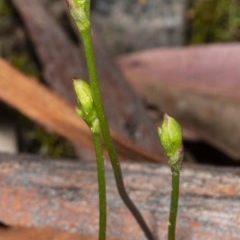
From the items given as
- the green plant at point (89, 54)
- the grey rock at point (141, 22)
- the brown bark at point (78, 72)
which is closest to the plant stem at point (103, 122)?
the green plant at point (89, 54)

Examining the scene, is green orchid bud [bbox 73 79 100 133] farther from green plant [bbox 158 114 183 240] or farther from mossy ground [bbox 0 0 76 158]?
mossy ground [bbox 0 0 76 158]

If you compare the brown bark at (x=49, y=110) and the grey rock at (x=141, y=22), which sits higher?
the grey rock at (x=141, y=22)

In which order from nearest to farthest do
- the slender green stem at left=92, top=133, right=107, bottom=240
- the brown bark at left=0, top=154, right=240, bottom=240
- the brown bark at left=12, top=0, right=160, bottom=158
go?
the slender green stem at left=92, top=133, right=107, bottom=240, the brown bark at left=0, top=154, right=240, bottom=240, the brown bark at left=12, top=0, right=160, bottom=158

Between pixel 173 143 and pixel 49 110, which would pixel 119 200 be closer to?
pixel 173 143

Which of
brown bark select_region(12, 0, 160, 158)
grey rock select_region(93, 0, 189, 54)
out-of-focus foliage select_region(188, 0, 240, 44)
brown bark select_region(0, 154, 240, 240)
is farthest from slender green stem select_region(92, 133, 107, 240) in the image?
grey rock select_region(93, 0, 189, 54)

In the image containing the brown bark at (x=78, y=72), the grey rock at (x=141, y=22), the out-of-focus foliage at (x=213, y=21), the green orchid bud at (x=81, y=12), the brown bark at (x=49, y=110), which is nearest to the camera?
the green orchid bud at (x=81, y=12)

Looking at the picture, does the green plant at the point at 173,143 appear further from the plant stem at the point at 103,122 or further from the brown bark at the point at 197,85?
the brown bark at the point at 197,85

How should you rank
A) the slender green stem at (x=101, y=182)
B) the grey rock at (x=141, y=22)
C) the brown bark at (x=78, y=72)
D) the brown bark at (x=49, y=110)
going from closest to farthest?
the slender green stem at (x=101, y=182) < the brown bark at (x=49, y=110) < the brown bark at (x=78, y=72) < the grey rock at (x=141, y=22)
